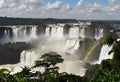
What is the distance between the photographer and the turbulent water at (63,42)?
61791 mm

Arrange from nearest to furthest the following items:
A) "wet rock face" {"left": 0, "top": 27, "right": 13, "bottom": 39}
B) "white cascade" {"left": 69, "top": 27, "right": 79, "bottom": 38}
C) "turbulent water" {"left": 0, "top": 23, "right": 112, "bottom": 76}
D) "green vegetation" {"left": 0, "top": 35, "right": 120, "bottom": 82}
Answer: "green vegetation" {"left": 0, "top": 35, "right": 120, "bottom": 82}, "turbulent water" {"left": 0, "top": 23, "right": 112, "bottom": 76}, "white cascade" {"left": 69, "top": 27, "right": 79, "bottom": 38}, "wet rock face" {"left": 0, "top": 27, "right": 13, "bottom": 39}

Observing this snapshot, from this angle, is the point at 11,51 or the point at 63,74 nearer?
the point at 63,74

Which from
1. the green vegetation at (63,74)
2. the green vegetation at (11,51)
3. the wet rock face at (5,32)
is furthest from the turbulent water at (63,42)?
the green vegetation at (63,74)

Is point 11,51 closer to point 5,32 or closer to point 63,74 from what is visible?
point 5,32

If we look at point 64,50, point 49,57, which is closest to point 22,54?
point 64,50

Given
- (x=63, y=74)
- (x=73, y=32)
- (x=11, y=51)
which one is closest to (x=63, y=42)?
(x=11, y=51)

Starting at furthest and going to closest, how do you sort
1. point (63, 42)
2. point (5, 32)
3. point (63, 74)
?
point (5, 32) < point (63, 42) < point (63, 74)

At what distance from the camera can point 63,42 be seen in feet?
283

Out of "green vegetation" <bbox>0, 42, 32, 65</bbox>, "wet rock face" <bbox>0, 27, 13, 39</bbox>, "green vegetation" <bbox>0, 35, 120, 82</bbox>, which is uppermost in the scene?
"green vegetation" <bbox>0, 35, 120, 82</bbox>

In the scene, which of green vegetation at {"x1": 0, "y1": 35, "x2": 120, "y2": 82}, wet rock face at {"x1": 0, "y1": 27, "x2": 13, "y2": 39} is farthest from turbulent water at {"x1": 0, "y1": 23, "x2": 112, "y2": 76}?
green vegetation at {"x1": 0, "y1": 35, "x2": 120, "y2": 82}

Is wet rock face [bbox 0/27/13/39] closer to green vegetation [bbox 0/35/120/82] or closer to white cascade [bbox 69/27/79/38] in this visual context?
white cascade [bbox 69/27/79/38]

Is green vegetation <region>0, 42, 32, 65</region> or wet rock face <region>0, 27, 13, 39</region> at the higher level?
wet rock face <region>0, 27, 13, 39</region>

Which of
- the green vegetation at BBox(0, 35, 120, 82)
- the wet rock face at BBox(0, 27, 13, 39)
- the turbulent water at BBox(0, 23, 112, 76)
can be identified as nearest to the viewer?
the green vegetation at BBox(0, 35, 120, 82)

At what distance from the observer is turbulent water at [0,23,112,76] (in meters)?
61.8
